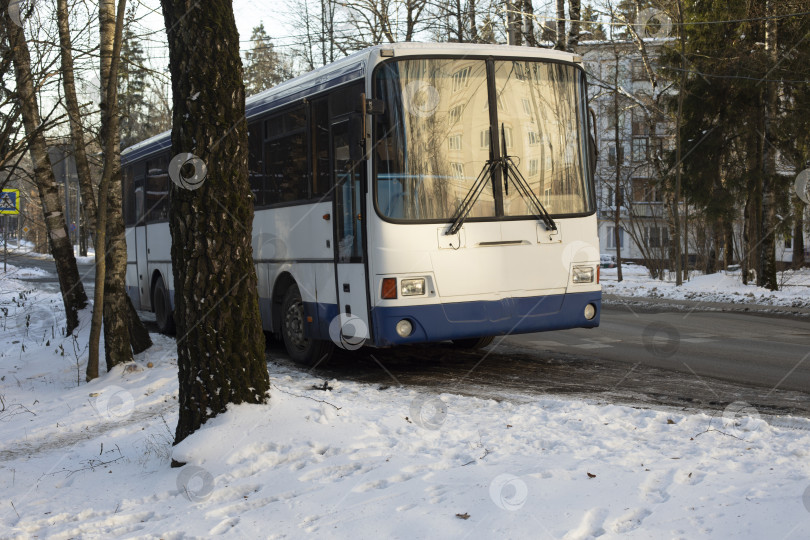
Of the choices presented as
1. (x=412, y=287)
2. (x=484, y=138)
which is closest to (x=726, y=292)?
(x=484, y=138)

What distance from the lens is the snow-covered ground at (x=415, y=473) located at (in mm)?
4336

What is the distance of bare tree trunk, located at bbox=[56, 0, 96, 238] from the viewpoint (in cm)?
1040

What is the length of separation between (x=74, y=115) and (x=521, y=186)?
209 inches

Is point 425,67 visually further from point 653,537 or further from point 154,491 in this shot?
point 653,537

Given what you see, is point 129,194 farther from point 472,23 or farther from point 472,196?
point 472,23

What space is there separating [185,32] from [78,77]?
17.2 ft

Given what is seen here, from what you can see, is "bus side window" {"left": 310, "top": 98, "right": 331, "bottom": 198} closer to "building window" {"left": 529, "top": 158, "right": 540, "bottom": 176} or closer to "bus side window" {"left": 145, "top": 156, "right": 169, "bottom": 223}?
"building window" {"left": 529, "top": 158, "right": 540, "bottom": 176}

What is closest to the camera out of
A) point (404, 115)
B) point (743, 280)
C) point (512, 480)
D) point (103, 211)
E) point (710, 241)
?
point (512, 480)

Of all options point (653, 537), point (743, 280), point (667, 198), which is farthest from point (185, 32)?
point (667, 198)

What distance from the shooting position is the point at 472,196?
29.5ft

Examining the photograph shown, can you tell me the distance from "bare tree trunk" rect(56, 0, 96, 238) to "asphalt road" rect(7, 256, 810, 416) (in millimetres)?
3320

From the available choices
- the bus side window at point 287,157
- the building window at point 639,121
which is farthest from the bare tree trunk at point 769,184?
the bus side window at point 287,157

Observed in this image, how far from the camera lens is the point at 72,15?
1123 cm

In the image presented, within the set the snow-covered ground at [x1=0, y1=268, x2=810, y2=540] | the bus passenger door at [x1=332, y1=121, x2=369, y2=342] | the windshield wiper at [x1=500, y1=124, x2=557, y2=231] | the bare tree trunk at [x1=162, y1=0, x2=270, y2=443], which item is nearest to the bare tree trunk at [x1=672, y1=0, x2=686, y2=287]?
the windshield wiper at [x1=500, y1=124, x2=557, y2=231]
